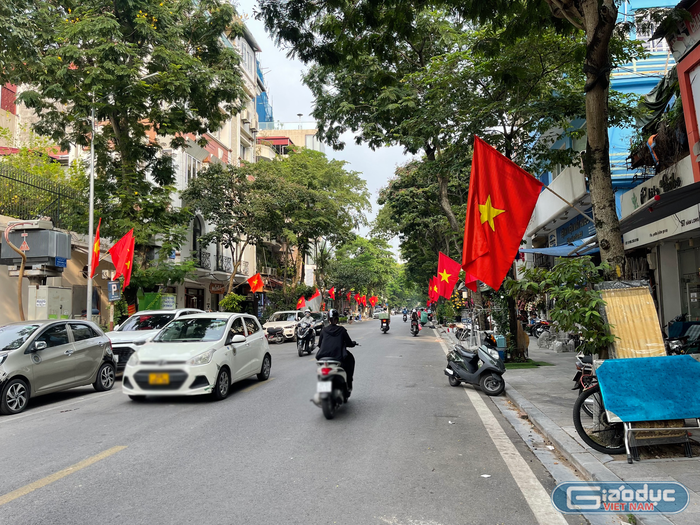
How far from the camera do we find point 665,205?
9055mm

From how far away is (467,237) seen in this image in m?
7.46

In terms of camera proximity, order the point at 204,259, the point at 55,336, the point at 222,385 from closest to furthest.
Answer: the point at 222,385
the point at 55,336
the point at 204,259

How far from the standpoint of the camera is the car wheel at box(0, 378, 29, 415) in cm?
804

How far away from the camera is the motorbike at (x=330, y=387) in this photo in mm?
7160

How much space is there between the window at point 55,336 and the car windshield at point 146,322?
408 centimetres

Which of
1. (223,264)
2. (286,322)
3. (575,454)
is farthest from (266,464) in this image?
(223,264)

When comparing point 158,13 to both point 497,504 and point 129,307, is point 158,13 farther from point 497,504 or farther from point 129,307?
point 497,504

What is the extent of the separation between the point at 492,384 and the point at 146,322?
385 inches

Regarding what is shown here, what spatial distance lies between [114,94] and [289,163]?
17.8 meters

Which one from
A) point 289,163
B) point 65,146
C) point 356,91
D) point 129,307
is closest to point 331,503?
point 356,91

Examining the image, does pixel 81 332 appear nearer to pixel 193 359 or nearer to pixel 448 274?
pixel 193 359

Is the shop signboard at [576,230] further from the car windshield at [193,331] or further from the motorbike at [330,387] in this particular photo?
the car windshield at [193,331]

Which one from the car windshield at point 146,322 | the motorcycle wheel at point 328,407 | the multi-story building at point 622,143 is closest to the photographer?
the motorcycle wheel at point 328,407

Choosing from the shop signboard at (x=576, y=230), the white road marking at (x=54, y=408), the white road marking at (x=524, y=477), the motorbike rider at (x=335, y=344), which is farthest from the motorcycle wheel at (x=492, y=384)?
the shop signboard at (x=576, y=230)
